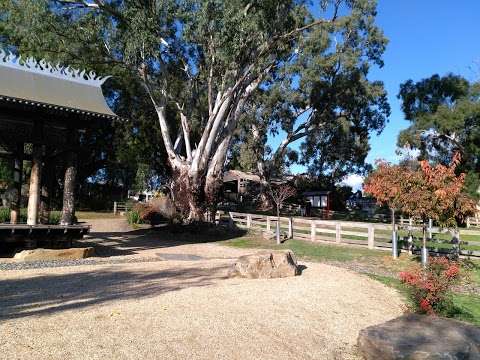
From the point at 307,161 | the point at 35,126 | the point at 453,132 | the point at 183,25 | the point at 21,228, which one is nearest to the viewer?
the point at 21,228

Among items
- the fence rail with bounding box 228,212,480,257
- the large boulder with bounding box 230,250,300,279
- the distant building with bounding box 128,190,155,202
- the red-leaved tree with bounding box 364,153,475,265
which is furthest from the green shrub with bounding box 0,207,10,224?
the distant building with bounding box 128,190,155,202

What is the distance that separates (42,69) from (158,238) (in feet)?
33.1

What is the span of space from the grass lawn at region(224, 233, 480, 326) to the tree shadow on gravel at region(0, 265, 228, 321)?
4417mm

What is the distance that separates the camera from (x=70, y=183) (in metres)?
14.2

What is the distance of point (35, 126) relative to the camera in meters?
13.7

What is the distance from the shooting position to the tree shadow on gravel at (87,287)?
23.8 feet

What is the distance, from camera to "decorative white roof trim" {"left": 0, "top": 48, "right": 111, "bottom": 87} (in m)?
13.9

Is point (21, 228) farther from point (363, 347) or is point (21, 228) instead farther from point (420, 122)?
point (420, 122)

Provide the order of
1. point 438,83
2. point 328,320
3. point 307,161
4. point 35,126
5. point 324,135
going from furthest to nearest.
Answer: point 307,161 < point 324,135 < point 438,83 < point 35,126 < point 328,320

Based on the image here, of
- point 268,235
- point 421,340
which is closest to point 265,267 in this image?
point 421,340

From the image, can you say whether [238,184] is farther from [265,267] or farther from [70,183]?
[265,267]

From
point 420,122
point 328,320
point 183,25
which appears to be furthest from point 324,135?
point 328,320

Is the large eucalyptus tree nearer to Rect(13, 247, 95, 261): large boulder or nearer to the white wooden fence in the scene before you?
Rect(13, 247, 95, 261): large boulder

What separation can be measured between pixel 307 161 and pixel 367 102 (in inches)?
523
